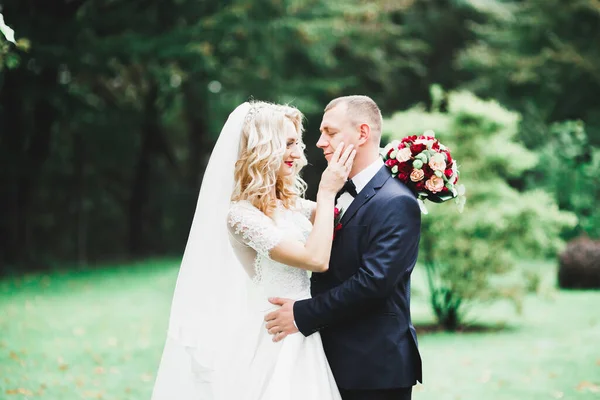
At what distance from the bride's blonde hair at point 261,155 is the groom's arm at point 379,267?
2.24 ft

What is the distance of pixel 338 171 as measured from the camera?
3883 mm

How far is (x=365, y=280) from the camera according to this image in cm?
359

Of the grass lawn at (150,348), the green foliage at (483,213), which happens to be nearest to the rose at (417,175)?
the grass lawn at (150,348)

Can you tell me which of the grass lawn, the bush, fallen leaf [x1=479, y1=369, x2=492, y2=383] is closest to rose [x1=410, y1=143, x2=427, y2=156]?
the grass lawn

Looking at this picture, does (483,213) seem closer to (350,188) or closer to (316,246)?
(350,188)

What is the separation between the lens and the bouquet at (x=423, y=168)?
3.97 m

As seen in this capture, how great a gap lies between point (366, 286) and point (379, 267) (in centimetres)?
11

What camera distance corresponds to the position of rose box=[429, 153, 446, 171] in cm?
401

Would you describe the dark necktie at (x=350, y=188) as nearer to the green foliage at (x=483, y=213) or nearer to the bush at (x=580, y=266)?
the green foliage at (x=483, y=213)

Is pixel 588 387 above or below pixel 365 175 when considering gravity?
below

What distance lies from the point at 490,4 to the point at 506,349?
16.9m

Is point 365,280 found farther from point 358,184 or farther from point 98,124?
point 98,124

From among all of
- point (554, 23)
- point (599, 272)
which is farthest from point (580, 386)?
point (554, 23)

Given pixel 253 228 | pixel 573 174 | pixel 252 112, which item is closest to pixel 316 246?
pixel 253 228
